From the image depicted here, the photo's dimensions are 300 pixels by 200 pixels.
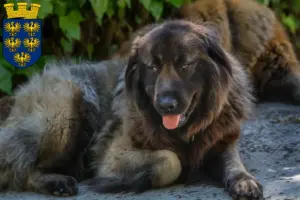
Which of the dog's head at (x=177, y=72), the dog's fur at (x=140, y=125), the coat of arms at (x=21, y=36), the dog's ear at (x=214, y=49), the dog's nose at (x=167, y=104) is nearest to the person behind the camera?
the dog's nose at (x=167, y=104)

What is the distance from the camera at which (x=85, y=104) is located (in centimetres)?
565

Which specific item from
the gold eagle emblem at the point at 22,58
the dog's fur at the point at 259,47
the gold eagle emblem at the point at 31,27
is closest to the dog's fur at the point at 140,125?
the gold eagle emblem at the point at 22,58

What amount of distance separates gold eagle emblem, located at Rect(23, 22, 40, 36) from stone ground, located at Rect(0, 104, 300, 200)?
1.73 m

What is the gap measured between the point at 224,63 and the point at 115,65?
1.30 meters

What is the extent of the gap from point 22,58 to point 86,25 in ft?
2.80

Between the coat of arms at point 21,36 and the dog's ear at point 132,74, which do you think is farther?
the coat of arms at point 21,36

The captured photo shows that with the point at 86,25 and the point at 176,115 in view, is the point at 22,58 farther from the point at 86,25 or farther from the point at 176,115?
the point at 176,115

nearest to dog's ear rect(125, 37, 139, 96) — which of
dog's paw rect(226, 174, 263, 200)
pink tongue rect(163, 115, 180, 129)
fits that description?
pink tongue rect(163, 115, 180, 129)

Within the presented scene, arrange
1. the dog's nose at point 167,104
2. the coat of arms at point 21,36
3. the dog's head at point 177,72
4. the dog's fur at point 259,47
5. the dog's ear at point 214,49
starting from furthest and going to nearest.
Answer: the dog's fur at point 259,47 < the coat of arms at point 21,36 < the dog's ear at point 214,49 < the dog's head at point 177,72 < the dog's nose at point 167,104

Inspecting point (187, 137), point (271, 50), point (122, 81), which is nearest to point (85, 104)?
point (122, 81)

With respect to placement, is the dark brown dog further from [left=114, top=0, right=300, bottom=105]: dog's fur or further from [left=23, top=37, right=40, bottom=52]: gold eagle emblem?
[left=114, top=0, right=300, bottom=105]: dog's fur

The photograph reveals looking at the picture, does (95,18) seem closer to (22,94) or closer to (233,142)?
(22,94)

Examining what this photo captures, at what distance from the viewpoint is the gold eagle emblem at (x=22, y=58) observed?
6.28 meters

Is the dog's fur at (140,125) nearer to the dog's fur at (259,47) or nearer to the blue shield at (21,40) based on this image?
the blue shield at (21,40)
